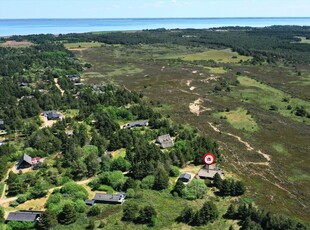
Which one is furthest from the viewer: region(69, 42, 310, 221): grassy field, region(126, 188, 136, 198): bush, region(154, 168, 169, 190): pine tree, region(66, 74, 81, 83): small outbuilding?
region(66, 74, 81, 83): small outbuilding

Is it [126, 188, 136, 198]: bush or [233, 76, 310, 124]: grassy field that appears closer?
[126, 188, 136, 198]: bush

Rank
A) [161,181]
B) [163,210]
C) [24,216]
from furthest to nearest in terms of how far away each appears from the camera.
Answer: [161,181]
[163,210]
[24,216]

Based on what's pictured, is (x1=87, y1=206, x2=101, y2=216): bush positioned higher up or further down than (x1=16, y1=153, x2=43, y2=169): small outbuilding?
further down

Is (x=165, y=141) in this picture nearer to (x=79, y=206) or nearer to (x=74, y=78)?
(x=79, y=206)

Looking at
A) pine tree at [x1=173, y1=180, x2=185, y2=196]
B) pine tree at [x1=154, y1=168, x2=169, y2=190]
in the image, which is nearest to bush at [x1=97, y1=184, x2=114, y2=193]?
pine tree at [x1=154, y1=168, x2=169, y2=190]

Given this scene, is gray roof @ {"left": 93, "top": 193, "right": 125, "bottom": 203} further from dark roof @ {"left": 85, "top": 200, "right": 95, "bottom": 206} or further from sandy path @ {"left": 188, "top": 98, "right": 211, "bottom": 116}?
sandy path @ {"left": 188, "top": 98, "right": 211, "bottom": 116}

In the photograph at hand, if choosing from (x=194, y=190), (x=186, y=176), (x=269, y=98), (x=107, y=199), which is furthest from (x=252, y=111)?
(x=107, y=199)
